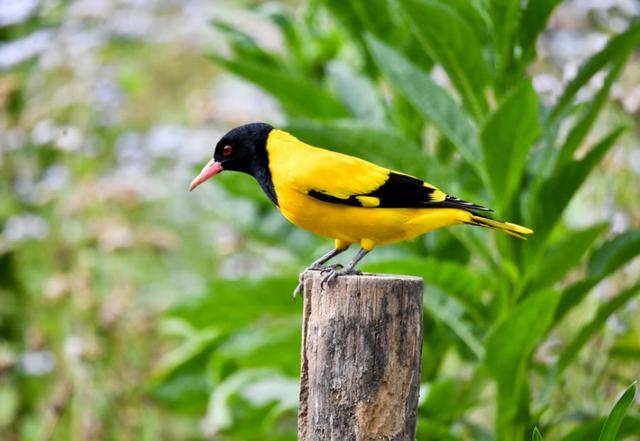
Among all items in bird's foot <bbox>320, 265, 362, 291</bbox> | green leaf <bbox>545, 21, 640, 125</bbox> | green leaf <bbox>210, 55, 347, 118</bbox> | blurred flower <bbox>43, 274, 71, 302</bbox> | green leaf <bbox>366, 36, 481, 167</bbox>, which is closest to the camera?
bird's foot <bbox>320, 265, 362, 291</bbox>

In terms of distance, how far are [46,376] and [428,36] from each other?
9.78 feet

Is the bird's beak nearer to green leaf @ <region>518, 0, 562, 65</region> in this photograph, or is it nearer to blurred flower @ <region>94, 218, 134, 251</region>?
green leaf @ <region>518, 0, 562, 65</region>

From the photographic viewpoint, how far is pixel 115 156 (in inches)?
237

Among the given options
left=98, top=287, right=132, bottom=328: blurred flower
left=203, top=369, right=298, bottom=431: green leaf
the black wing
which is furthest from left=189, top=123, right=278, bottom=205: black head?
left=98, top=287, right=132, bottom=328: blurred flower

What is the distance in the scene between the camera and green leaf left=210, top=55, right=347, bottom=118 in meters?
3.65

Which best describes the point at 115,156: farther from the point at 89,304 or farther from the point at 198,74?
the point at 198,74

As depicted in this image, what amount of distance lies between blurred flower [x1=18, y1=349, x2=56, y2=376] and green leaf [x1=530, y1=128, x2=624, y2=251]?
2.70 meters

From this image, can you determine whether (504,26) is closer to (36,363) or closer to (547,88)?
(547,88)

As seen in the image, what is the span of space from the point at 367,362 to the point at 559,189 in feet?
3.41

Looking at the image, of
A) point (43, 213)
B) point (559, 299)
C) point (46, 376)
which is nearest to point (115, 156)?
point (43, 213)

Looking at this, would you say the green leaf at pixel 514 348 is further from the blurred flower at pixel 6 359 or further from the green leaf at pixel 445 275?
Answer: the blurred flower at pixel 6 359

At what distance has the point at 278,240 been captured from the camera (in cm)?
432

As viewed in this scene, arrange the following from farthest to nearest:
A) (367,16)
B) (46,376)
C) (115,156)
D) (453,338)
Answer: (115,156) → (46,376) → (367,16) → (453,338)

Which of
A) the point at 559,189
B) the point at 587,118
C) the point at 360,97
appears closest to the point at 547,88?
the point at 360,97
